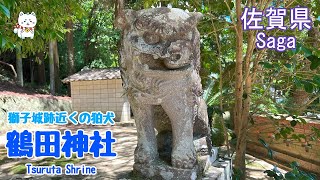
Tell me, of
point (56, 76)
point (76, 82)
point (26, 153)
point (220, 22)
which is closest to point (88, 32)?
point (56, 76)

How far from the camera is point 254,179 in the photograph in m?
4.64

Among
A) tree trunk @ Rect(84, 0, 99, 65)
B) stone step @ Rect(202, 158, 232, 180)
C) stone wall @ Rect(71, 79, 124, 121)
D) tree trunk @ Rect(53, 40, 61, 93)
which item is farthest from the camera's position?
tree trunk @ Rect(84, 0, 99, 65)

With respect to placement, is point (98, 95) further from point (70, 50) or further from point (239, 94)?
point (239, 94)

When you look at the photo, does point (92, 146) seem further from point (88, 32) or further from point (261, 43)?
point (88, 32)

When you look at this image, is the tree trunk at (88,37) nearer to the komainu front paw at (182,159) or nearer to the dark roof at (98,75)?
the dark roof at (98,75)

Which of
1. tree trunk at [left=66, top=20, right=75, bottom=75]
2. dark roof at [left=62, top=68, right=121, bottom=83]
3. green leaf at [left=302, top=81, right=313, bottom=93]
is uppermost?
tree trunk at [left=66, top=20, right=75, bottom=75]

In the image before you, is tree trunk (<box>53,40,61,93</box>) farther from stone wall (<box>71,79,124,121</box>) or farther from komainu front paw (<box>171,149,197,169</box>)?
komainu front paw (<box>171,149,197,169</box>)

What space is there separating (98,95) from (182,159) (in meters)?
Answer: 9.69

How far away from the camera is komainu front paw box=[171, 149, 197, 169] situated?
215 centimetres

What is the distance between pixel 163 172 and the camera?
2152 millimetres

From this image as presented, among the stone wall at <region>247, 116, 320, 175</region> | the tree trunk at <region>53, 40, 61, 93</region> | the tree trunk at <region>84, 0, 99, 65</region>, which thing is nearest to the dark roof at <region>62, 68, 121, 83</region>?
the tree trunk at <region>53, 40, 61, 93</region>

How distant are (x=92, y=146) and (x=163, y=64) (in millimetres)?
1126

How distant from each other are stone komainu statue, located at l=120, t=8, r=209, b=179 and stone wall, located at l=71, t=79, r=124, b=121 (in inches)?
359

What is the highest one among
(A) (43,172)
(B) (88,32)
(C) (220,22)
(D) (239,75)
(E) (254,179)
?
(B) (88,32)
